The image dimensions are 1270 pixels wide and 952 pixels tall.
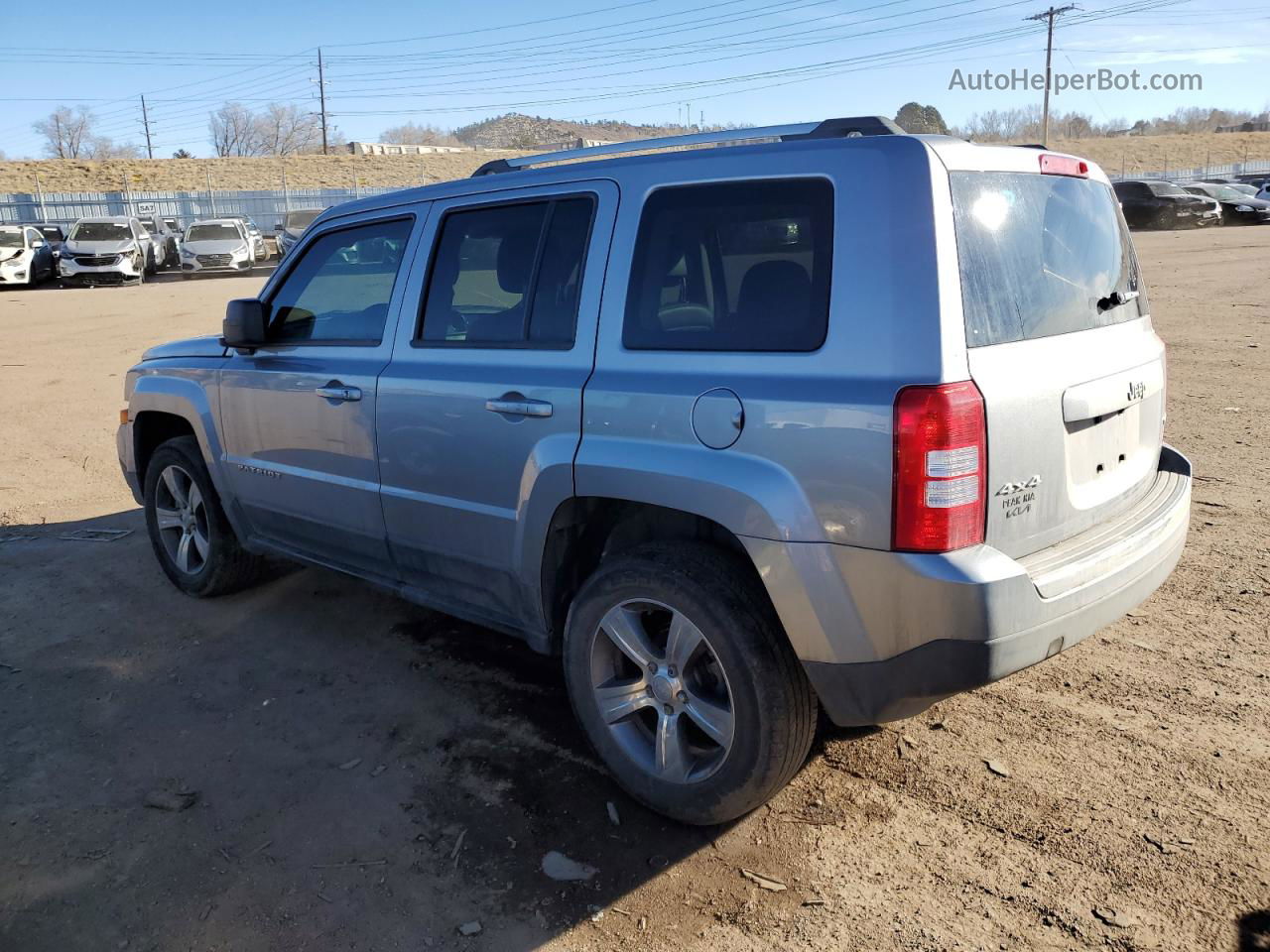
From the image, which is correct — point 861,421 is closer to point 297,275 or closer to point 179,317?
point 297,275

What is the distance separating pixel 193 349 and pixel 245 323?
34.2 inches

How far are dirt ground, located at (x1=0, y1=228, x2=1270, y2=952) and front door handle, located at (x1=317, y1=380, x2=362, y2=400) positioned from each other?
1209 mm

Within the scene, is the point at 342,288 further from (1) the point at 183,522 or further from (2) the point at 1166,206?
(2) the point at 1166,206

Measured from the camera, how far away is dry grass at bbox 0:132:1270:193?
2317 inches

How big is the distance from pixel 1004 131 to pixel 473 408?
279 feet

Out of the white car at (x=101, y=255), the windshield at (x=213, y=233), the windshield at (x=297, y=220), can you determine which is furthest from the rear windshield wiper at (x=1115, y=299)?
the windshield at (x=297, y=220)

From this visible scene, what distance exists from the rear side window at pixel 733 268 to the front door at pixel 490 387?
0.20 meters

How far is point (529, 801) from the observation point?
10.7 feet

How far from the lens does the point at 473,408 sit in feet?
11.6

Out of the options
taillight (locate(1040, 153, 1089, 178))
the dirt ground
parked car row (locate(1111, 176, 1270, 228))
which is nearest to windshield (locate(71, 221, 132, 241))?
the dirt ground

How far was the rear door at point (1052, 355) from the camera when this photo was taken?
262 centimetres

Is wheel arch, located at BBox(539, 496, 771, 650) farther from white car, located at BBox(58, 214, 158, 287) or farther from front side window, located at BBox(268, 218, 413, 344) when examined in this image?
white car, located at BBox(58, 214, 158, 287)

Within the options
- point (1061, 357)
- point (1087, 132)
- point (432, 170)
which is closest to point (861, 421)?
point (1061, 357)

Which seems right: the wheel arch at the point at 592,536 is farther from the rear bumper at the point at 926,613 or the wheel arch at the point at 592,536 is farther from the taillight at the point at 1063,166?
the taillight at the point at 1063,166
